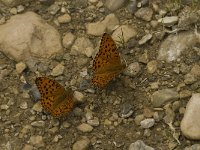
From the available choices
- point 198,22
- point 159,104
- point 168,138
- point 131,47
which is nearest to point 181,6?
point 198,22

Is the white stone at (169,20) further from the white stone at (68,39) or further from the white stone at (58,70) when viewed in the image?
the white stone at (58,70)

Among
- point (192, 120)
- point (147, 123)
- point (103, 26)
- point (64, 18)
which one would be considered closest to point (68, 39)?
point (64, 18)

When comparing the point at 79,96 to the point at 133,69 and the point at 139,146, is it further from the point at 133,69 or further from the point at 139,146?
the point at 139,146

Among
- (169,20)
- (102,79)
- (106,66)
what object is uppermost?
(169,20)

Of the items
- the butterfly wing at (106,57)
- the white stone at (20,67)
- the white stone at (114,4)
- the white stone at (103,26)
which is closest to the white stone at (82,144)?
the butterfly wing at (106,57)

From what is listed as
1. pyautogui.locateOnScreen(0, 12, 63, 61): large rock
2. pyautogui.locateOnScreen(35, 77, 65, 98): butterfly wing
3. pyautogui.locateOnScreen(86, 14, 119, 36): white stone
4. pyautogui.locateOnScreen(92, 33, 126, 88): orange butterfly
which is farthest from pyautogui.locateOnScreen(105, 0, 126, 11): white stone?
pyautogui.locateOnScreen(35, 77, 65, 98): butterfly wing

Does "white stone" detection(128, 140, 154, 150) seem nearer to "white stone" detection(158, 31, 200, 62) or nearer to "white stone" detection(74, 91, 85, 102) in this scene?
"white stone" detection(74, 91, 85, 102)

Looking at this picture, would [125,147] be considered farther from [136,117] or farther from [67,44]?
[67,44]
